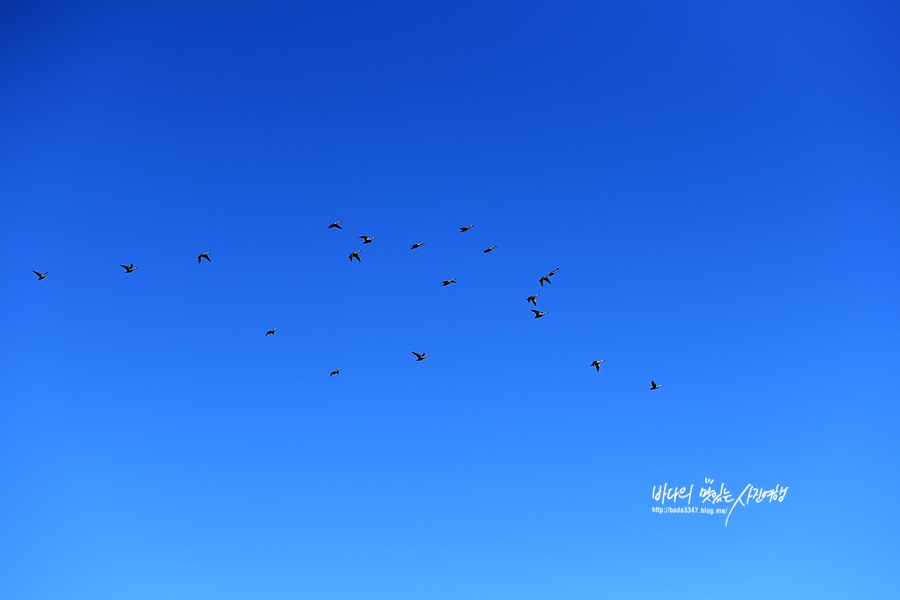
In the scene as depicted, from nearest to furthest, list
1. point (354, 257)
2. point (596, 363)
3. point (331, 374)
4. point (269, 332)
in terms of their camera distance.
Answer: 1. point (596, 363)
2. point (354, 257)
3. point (269, 332)
4. point (331, 374)

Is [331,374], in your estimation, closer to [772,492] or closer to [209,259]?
[209,259]

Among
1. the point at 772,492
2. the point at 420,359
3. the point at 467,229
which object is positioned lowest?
the point at 772,492

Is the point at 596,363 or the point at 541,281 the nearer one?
the point at 596,363

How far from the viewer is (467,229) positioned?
48.6 meters

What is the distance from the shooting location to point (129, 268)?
48.9 metres

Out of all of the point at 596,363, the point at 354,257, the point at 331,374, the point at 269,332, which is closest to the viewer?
the point at 596,363

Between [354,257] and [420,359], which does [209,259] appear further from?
[420,359]

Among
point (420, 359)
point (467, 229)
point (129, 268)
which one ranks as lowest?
point (420, 359)

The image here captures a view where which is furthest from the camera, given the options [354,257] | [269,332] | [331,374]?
[331,374]

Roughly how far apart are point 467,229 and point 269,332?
19.1 m

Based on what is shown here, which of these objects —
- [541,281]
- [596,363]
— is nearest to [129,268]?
[541,281]

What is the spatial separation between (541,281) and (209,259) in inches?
1070

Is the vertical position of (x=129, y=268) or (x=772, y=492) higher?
(x=129, y=268)

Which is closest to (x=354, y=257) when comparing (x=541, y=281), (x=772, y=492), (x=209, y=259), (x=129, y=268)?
(x=209, y=259)
